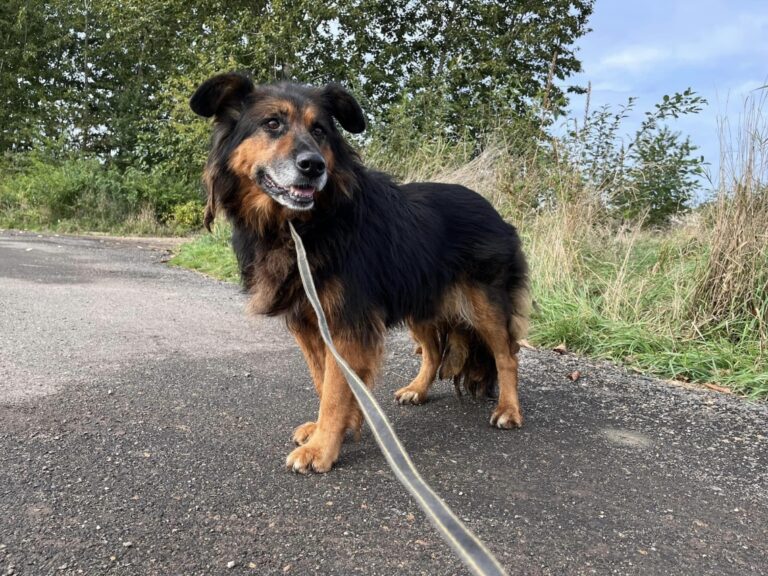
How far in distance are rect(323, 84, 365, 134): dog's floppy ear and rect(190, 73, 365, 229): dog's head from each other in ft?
0.17

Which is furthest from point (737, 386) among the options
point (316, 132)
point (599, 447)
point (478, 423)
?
point (316, 132)

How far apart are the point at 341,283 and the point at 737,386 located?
3099 millimetres

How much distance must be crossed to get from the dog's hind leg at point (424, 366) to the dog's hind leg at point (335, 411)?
82cm

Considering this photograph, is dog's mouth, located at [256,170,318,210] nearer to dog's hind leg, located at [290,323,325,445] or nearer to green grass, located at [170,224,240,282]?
dog's hind leg, located at [290,323,325,445]

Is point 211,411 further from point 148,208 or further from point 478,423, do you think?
point 148,208

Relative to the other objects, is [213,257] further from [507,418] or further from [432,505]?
[432,505]

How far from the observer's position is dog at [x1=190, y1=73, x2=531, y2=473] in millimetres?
2871

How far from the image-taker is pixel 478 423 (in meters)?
3.50

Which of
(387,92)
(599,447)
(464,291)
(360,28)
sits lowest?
(599,447)

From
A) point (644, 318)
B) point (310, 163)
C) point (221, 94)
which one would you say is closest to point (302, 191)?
point (310, 163)

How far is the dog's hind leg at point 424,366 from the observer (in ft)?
12.6

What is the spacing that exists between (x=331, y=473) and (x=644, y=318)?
3.62m

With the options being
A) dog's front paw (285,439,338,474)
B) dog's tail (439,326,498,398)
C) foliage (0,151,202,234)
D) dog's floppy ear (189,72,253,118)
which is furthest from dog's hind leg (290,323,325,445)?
foliage (0,151,202,234)

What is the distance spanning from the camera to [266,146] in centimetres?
295
